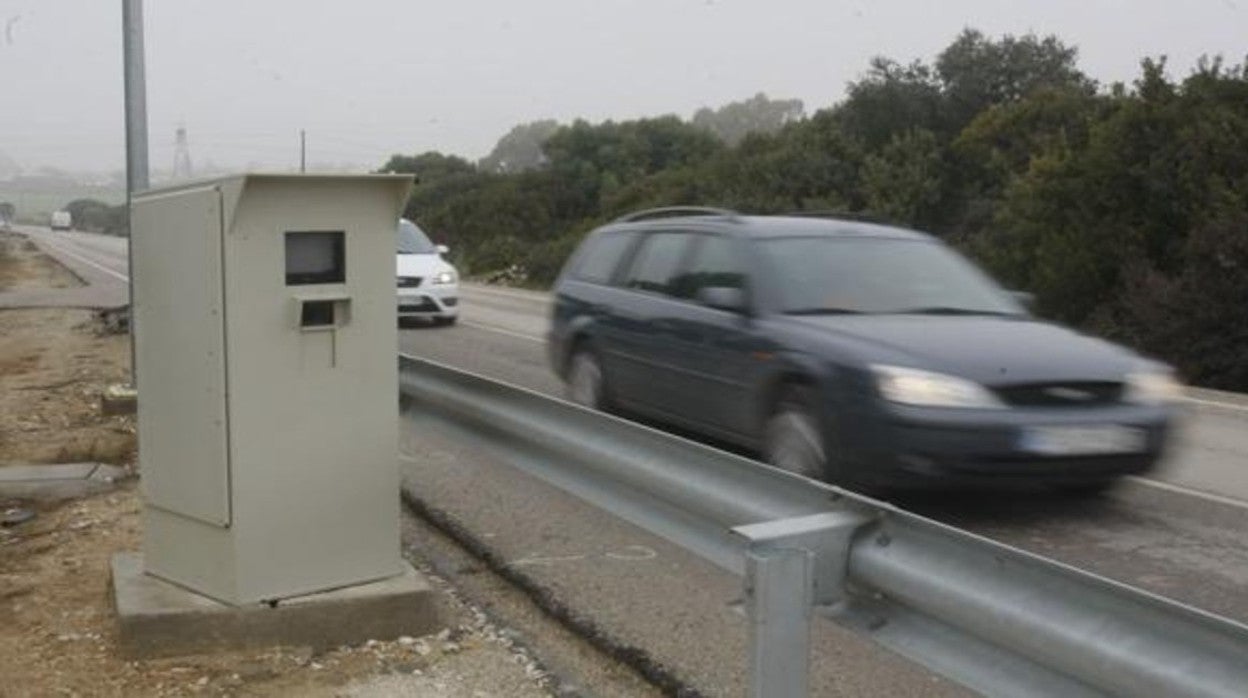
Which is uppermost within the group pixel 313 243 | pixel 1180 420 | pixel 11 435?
pixel 313 243

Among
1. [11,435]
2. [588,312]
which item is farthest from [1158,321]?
[11,435]

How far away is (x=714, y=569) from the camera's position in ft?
18.1

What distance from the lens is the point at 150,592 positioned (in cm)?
448

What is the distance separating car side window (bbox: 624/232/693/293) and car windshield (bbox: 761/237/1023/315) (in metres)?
0.88

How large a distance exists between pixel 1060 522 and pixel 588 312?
3.79 meters

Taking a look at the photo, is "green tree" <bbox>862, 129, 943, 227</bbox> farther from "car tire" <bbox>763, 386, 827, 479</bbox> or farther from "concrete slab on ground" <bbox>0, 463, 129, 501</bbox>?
"concrete slab on ground" <bbox>0, 463, 129, 501</bbox>

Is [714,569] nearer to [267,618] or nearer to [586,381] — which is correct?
[267,618]

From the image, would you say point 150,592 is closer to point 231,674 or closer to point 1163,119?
point 231,674

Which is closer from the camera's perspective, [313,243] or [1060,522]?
[313,243]

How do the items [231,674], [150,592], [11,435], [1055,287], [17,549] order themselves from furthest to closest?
[1055,287], [11,435], [17,549], [150,592], [231,674]

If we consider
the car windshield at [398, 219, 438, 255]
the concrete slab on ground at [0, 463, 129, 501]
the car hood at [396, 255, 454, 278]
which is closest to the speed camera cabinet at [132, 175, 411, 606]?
the concrete slab on ground at [0, 463, 129, 501]

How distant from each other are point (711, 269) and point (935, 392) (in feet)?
7.10

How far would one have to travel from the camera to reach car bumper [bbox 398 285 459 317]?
732 inches

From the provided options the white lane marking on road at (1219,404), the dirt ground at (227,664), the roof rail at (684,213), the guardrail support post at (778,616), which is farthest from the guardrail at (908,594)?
the white lane marking on road at (1219,404)
